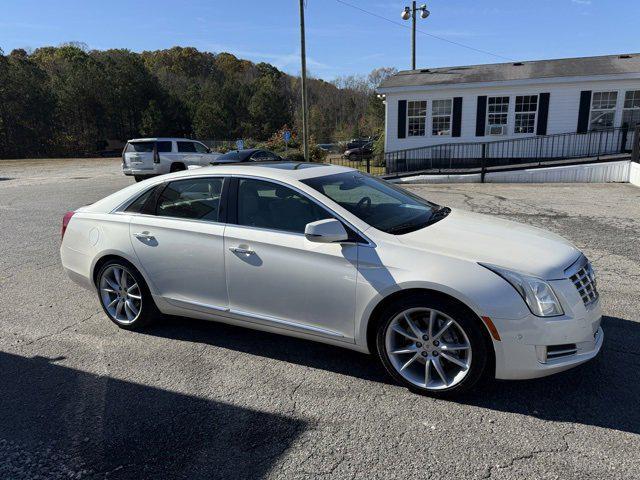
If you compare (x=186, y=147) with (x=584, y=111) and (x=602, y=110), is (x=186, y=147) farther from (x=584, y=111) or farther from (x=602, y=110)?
(x=602, y=110)

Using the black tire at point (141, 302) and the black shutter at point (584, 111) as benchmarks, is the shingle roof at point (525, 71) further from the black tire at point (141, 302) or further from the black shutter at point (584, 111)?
the black tire at point (141, 302)

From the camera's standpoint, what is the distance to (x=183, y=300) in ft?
13.3

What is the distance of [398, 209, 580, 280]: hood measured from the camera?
119 inches

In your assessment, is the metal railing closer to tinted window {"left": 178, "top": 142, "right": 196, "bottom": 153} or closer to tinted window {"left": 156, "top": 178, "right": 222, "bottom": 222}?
tinted window {"left": 178, "top": 142, "right": 196, "bottom": 153}

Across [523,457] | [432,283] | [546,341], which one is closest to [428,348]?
[432,283]

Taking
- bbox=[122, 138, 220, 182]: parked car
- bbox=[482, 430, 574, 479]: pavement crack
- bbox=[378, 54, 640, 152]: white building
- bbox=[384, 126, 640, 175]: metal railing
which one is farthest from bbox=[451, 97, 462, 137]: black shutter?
bbox=[482, 430, 574, 479]: pavement crack

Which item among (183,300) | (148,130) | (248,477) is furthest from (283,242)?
(148,130)

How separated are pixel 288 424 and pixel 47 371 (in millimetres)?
2071

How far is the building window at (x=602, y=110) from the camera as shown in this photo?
17.5 meters

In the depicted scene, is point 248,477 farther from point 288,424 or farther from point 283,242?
point 283,242

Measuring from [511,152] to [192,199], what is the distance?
17256 mm

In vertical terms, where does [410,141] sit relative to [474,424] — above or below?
above

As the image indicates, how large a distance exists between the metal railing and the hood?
45.4 ft

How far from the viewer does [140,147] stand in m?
18.9
